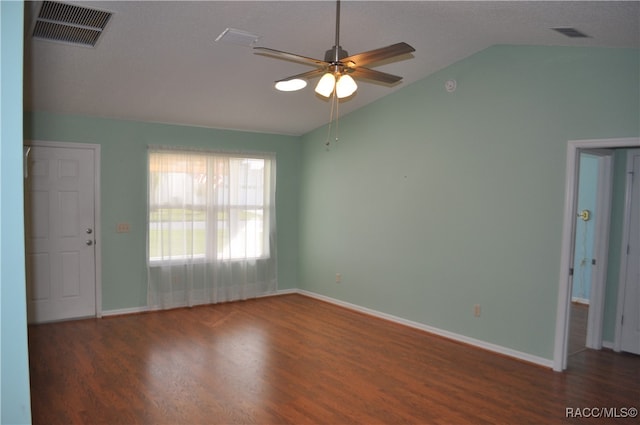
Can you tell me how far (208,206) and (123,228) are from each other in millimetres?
1126

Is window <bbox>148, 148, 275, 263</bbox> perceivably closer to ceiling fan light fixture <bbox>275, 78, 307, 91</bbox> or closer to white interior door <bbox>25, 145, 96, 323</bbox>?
white interior door <bbox>25, 145, 96, 323</bbox>

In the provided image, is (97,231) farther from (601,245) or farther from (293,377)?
(601,245)

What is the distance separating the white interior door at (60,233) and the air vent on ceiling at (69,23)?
205 centimetres

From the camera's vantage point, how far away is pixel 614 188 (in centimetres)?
441

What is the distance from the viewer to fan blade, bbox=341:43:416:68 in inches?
97.6

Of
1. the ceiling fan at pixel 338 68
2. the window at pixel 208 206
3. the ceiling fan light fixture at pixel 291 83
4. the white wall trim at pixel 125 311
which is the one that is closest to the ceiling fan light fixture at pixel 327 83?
the ceiling fan at pixel 338 68

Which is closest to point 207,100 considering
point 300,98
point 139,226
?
point 300,98

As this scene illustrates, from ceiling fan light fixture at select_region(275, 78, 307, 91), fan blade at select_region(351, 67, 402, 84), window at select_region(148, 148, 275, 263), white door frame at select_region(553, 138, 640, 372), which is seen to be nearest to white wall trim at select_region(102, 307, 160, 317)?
window at select_region(148, 148, 275, 263)

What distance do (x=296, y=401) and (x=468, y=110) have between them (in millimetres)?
3381

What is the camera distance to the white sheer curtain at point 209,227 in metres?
5.55

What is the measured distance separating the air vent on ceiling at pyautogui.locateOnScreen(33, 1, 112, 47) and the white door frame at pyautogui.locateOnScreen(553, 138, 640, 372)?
395 centimetres

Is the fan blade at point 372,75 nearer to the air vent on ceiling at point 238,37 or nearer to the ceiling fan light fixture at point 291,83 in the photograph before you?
the ceiling fan light fixture at point 291,83

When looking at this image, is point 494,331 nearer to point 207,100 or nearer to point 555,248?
point 555,248

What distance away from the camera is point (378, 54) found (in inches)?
101
